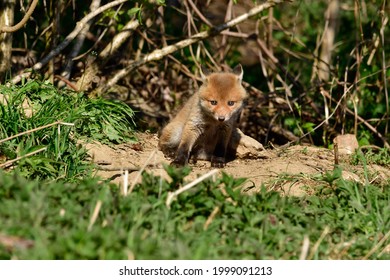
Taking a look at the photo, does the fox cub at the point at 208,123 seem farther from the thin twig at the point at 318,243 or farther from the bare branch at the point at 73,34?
the thin twig at the point at 318,243

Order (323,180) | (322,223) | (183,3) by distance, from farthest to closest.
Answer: (183,3)
(323,180)
(322,223)

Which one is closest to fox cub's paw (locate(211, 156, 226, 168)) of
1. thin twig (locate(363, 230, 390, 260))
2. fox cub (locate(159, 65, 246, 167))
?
fox cub (locate(159, 65, 246, 167))

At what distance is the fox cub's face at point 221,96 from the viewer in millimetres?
6664

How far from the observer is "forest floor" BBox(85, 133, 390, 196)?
18.9 ft

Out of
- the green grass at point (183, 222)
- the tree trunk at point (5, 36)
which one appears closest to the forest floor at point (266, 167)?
the green grass at point (183, 222)

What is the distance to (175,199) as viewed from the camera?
4305mm

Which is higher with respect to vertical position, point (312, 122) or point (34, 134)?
point (312, 122)

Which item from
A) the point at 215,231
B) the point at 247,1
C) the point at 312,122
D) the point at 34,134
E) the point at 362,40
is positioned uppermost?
the point at 247,1

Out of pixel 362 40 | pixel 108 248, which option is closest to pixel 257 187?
pixel 108 248

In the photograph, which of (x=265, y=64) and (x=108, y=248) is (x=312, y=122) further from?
(x=108, y=248)

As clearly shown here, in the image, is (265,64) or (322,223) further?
(265,64)

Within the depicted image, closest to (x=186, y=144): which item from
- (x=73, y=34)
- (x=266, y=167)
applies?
(x=266, y=167)

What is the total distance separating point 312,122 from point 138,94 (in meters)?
2.37

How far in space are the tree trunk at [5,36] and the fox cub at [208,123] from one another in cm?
185
